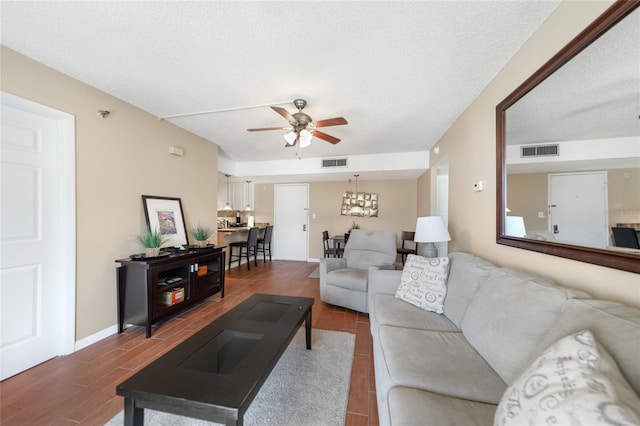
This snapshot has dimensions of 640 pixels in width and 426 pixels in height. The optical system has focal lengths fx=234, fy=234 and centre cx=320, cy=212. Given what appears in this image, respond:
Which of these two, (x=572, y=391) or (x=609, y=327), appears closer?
(x=572, y=391)

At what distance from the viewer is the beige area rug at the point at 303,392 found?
1369mm

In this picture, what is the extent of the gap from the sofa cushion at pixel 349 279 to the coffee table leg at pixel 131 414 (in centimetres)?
215

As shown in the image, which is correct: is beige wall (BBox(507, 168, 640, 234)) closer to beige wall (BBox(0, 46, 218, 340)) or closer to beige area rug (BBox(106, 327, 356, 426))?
beige area rug (BBox(106, 327, 356, 426))

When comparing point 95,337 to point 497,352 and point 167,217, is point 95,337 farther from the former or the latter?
point 497,352

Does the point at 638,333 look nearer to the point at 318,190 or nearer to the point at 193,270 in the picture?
the point at 193,270

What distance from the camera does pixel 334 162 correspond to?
15.8ft

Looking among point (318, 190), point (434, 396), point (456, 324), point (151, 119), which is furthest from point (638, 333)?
point (318, 190)

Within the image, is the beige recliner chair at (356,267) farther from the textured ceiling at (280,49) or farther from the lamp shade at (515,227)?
the textured ceiling at (280,49)

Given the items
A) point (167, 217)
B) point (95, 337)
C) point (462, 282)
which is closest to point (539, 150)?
point (462, 282)

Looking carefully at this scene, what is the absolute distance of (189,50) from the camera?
1.75m

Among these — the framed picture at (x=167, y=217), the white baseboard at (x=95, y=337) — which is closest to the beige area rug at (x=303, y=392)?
the white baseboard at (x=95, y=337)

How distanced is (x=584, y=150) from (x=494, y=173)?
0.78 meters

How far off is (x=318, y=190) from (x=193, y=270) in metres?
3.81

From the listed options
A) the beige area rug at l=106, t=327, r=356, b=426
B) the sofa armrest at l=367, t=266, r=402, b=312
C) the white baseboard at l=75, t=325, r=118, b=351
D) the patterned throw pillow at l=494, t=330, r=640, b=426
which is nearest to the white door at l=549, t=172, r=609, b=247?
the patterned throw pillow at l=494, t=330, r=640, b=426
